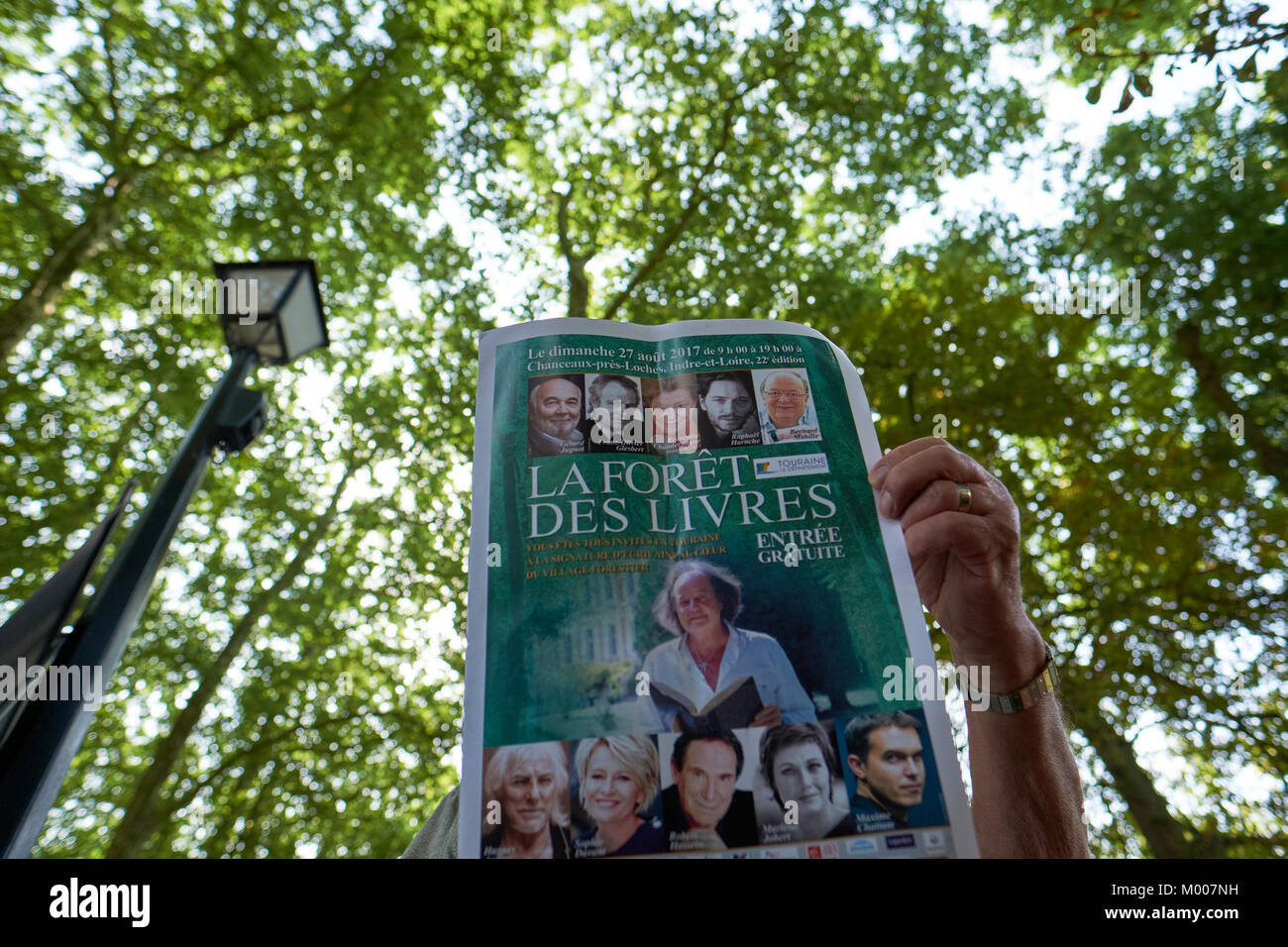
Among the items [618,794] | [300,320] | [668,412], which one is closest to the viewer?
[618,794]

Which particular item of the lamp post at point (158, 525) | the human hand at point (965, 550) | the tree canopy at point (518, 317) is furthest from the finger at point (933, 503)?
the tree canopy at point (518, 317)

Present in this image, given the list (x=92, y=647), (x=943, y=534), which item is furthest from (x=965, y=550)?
(x=92, y=647)

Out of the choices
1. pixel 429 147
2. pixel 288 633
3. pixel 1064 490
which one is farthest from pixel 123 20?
pixel 1064 490

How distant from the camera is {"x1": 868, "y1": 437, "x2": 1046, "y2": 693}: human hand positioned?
4.31 feet

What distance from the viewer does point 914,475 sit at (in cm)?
131

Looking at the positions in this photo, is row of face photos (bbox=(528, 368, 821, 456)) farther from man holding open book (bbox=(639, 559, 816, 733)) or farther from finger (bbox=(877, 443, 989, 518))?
man holding open book (bbox=(639, 559, 816, 733))

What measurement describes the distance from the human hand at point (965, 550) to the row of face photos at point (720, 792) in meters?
0.40

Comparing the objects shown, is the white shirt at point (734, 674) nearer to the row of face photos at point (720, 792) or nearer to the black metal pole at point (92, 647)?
the row of face photos at point (720, 792)

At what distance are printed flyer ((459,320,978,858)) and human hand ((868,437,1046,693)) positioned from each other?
0.07 m

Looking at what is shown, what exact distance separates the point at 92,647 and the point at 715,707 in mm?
1976

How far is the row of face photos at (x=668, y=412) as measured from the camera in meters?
1.38

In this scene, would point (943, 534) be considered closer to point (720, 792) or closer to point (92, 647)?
point (720, 792)

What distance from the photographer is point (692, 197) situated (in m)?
7.92

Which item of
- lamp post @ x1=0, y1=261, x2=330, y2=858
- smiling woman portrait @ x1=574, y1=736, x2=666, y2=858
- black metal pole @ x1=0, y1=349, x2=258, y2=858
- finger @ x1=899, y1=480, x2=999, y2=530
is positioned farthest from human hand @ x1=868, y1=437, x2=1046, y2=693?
lamp post @ x1=0, y1=261, x2=330, y2=858
